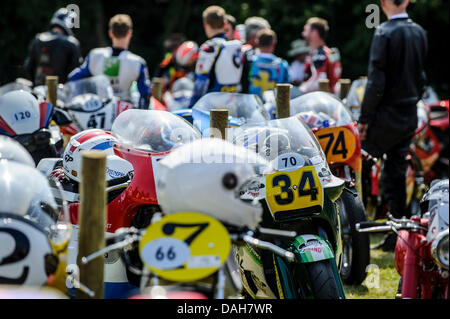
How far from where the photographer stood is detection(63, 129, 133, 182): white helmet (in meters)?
4.21

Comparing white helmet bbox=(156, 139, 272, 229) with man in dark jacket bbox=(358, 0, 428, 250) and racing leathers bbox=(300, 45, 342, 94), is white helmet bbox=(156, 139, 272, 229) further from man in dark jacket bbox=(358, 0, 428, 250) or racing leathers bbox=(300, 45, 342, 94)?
racing leathers bbox=(300, 45, 342, 94)

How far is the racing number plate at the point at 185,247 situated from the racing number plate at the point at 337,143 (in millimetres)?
2588

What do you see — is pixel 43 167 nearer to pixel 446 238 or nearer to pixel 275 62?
pixel 446 238

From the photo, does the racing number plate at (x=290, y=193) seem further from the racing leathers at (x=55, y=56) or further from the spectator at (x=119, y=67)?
the racing leathers at (x=55, y=56)

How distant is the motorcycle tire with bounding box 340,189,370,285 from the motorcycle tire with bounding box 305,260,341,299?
1709 mm

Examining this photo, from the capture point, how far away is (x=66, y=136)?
22.6 ft

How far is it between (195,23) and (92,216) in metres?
14.9

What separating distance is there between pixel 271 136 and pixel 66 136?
3.11 meters

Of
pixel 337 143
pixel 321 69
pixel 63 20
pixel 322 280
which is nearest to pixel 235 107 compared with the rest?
pixel 337 143

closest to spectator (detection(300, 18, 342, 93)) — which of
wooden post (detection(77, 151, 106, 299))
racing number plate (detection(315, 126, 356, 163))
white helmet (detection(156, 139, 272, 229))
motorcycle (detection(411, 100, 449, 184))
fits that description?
motorcycle (detection(411, 100, 449, 184))

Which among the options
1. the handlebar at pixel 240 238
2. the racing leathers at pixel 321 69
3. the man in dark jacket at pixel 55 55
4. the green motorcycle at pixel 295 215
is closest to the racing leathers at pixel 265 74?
the racing leathers at pixel 321 69

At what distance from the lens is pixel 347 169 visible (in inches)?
222

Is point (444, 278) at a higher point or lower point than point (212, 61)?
lower
